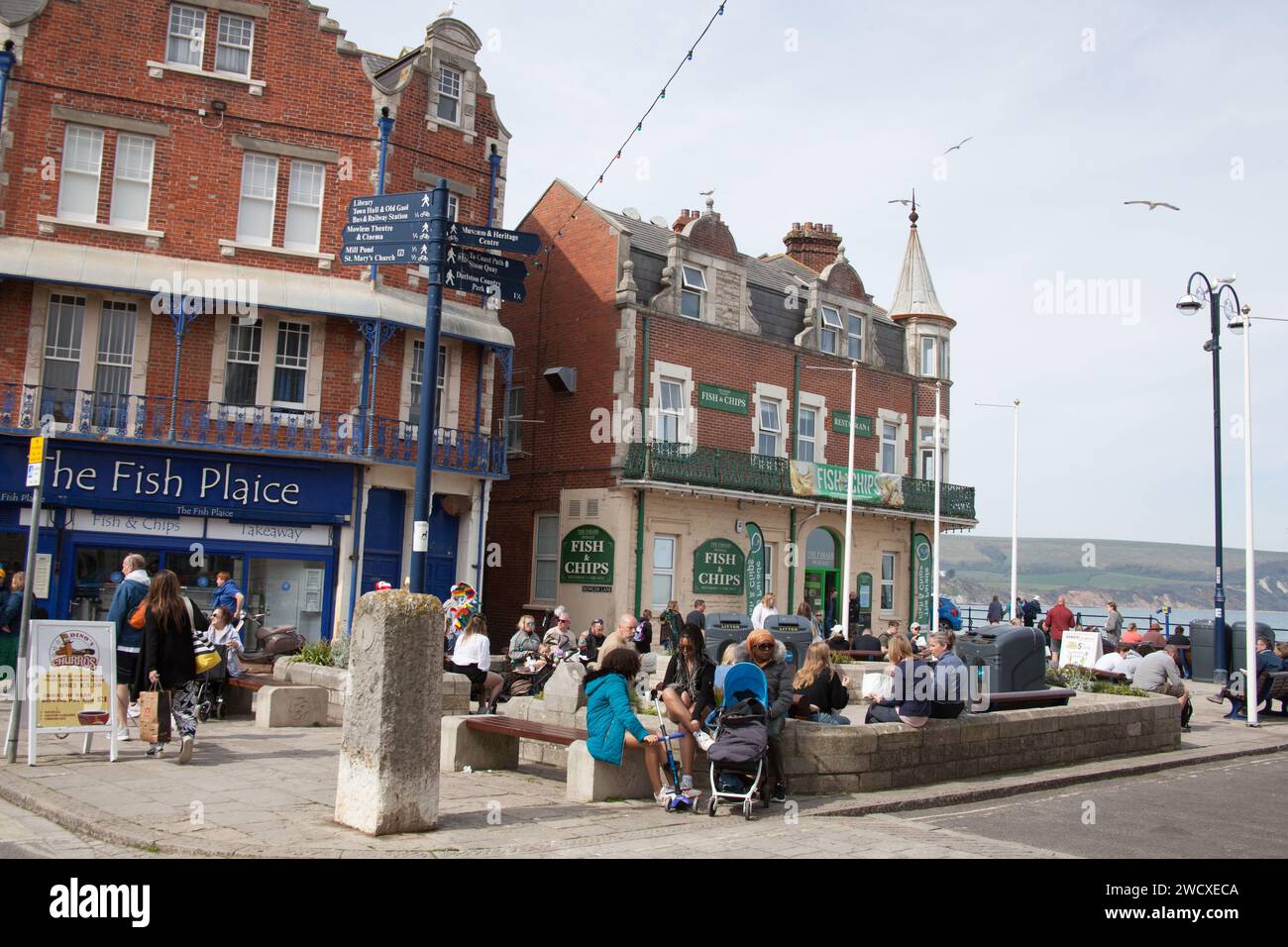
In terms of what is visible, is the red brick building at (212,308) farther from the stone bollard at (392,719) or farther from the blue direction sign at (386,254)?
the stone bollard at (392,719)

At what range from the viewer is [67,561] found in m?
19.9

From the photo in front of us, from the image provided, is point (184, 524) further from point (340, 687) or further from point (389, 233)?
point (389, 233)

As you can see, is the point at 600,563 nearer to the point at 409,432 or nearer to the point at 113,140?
the point at 409,432

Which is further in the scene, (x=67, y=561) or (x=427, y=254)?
(x=67, y=561)

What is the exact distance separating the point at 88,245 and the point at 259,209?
3.22 metres

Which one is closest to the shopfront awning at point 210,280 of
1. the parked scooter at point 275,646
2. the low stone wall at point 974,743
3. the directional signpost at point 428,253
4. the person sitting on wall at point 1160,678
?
the parked scooter at point 275,646

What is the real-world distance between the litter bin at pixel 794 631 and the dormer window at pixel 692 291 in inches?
425

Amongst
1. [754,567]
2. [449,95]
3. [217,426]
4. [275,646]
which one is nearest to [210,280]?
[217,426]

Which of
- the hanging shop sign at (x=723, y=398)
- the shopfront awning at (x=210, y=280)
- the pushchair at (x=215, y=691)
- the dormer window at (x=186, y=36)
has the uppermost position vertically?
the dormer window at (x=186, y=36)

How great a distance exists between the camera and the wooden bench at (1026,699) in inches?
520

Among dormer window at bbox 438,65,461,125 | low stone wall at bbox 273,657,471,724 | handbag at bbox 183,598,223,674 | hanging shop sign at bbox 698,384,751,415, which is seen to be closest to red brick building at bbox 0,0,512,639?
dormer window at bbox 438,65,461,125

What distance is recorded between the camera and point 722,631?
19.8 meters
